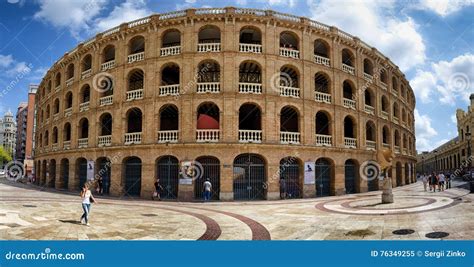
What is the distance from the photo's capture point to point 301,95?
75.0 ft

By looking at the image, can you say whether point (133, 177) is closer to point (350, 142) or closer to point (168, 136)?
point (168, 136)

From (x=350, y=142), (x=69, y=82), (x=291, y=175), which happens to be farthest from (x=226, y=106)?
(x=69, y=82)

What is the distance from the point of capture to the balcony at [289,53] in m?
23.1

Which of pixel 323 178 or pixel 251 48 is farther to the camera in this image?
pixel 323 178

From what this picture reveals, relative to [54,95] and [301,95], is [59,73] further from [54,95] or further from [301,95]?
[301,95]

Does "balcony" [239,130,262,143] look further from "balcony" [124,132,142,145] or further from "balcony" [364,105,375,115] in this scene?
"balcony" [364,105,375,115]

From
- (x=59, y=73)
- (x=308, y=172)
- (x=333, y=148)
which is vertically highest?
(x=59, y=73)

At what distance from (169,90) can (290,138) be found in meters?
10.1

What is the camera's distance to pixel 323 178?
24062 millimetres

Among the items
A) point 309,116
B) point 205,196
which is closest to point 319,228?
point 205,196

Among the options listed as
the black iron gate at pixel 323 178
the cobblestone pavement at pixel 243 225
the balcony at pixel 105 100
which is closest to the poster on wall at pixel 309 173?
the black iron gate at pixel 323 178

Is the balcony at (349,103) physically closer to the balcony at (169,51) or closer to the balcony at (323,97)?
the balcony at (323,97)

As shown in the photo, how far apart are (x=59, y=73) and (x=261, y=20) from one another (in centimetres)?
2416

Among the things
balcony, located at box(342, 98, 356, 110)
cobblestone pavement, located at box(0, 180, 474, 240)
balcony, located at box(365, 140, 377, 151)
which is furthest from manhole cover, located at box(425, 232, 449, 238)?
balcony, located at box(365, 140, 377, 151)
